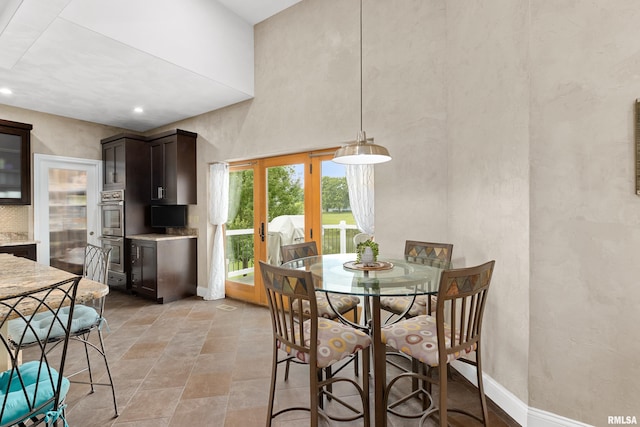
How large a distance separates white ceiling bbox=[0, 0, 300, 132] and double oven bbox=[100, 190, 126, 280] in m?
1.30

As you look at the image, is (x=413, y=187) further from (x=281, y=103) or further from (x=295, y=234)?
(x=281, y=103)

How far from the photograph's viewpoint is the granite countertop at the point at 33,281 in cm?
152

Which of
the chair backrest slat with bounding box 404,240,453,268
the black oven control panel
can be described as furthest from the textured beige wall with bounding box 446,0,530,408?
the black oven control panel

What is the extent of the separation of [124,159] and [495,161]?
16.5ft

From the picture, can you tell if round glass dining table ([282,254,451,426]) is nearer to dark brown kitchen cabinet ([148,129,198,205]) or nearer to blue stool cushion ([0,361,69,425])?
blue stool cushion ([0,361,69,425])

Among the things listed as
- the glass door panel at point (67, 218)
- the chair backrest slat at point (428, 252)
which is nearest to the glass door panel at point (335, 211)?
the chair backrest slat at point (428, 252)

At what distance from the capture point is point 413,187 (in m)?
2.93

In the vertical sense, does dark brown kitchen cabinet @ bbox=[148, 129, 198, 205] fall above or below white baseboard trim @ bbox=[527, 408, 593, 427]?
above

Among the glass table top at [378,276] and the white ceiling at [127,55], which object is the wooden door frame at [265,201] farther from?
the glass table top at [378,276]

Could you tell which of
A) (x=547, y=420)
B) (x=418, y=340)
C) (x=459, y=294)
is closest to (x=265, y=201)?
(x=418, y=340)

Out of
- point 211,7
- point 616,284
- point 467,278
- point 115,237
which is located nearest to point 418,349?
point 467,278

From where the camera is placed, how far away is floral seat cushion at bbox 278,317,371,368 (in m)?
1.62

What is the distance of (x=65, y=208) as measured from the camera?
4844 millimetres

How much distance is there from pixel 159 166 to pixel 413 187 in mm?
A: 3958
